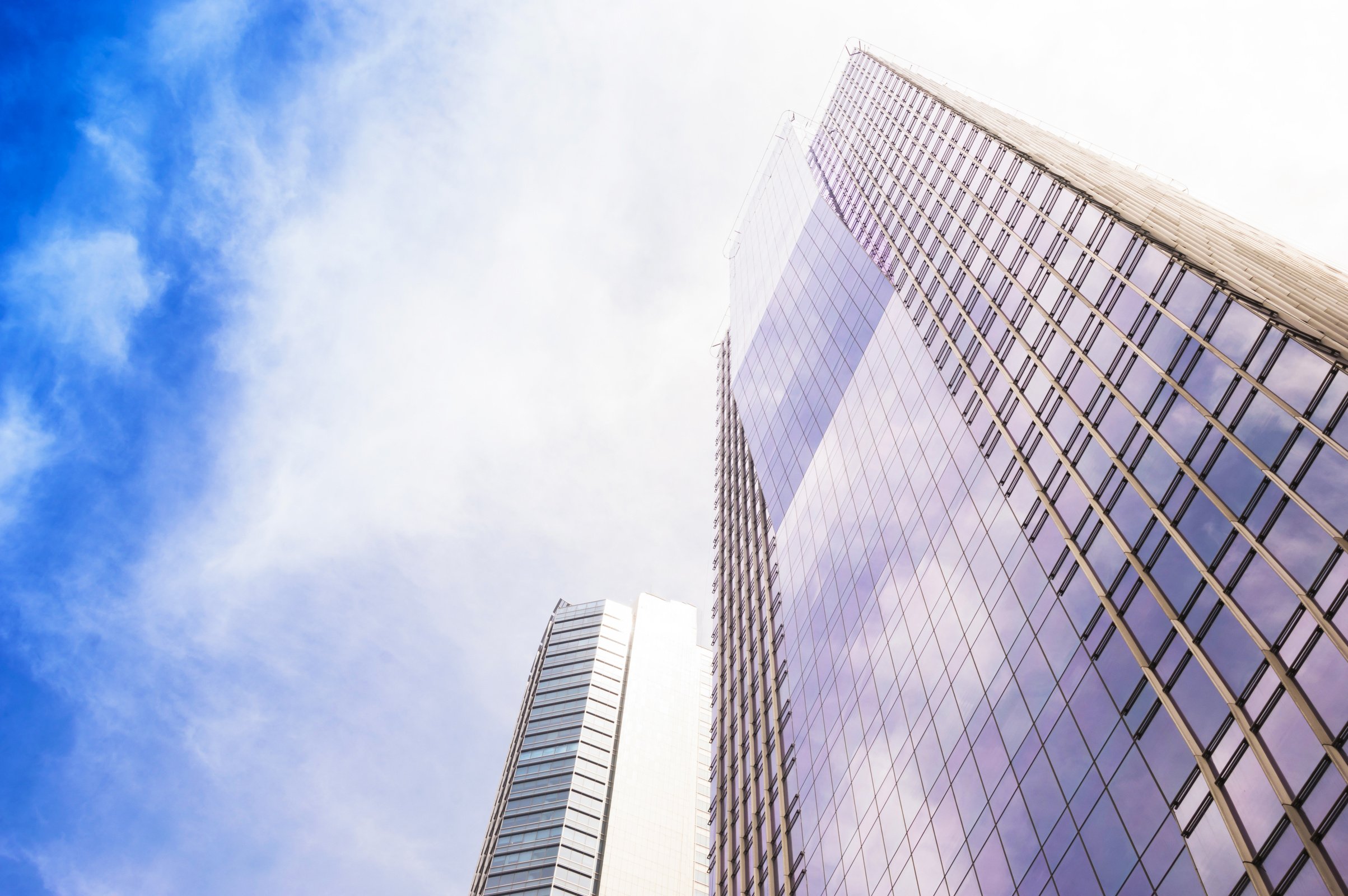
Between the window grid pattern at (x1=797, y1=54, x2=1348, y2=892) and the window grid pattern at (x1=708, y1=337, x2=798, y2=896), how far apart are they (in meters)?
22.8

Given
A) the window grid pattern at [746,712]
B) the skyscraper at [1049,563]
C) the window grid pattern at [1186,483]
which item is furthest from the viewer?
the window grid pattern at [746,712]

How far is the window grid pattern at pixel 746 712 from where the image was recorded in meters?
50.2

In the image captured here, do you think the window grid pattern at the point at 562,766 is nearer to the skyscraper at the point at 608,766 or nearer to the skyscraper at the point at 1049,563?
the skyscraper at the point at 608,766

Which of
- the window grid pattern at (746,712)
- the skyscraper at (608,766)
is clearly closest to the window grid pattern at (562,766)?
the skyscraper at (608,766)

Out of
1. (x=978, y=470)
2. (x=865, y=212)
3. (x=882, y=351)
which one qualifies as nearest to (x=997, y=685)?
(x=978, y=470)

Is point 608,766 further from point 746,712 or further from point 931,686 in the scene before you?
point 931,686

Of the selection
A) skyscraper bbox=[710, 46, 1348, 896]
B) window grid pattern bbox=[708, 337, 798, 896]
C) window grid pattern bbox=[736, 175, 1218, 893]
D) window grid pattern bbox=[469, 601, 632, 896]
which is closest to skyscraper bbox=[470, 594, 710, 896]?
window grid pattern bbox=[469, 601, 632, 896]

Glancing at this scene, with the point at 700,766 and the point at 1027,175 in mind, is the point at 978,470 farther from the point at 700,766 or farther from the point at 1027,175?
the point at 700,766

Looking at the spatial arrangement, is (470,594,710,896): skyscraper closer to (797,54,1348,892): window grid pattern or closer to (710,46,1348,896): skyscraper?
(710,46,1348,896): skyscraper

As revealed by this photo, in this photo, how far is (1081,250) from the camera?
4003cm

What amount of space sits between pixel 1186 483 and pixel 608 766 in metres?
91.8

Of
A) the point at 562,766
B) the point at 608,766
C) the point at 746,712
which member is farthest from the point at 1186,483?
the point at 562,766

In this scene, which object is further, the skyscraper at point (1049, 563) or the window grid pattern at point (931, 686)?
the window grid pattern at point (931, 686)

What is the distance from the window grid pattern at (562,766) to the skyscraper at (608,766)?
0.47 ft
